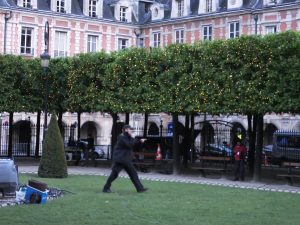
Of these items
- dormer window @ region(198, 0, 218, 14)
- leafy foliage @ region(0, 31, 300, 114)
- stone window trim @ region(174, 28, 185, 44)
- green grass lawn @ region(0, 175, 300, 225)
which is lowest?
green grass lawn @ region(0, 175, 300, 225)

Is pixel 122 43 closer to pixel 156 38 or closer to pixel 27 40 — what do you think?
pixel 156 38

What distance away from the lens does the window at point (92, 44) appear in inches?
1918

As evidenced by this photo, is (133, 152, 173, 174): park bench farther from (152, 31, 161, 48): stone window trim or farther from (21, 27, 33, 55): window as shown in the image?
(152, 31, 161, 48): stone window trim

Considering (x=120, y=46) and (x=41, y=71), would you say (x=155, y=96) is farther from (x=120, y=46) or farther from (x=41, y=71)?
(x=120, y=46)

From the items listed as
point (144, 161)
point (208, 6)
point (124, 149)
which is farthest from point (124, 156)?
point (208, 6)

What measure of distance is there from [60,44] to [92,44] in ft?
8.98

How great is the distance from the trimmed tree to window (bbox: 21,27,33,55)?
1022 inches

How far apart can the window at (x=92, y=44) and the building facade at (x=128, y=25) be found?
62mm

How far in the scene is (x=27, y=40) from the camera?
4625 centimetres

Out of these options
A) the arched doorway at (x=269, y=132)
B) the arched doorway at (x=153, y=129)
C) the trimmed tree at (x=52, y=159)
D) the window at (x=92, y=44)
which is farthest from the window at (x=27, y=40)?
the trimmed tree at (x=52, y=159)

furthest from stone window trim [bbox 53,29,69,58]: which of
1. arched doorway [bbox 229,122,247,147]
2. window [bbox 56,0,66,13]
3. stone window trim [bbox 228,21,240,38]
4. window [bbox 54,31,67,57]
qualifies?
arched doorway [bbox 229,122,247,147]

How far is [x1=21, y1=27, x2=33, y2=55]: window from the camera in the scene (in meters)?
46.1

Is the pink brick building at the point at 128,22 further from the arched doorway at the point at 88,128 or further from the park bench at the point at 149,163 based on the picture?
the park bench at the point at 149,163

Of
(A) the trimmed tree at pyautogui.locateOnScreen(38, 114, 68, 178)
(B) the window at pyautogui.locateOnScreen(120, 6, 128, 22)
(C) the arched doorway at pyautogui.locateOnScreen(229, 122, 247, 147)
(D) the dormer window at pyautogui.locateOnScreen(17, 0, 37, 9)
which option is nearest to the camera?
(A) the trimmed tree at pyautogui.locateOnScreen(38, 114, 68, 178)
